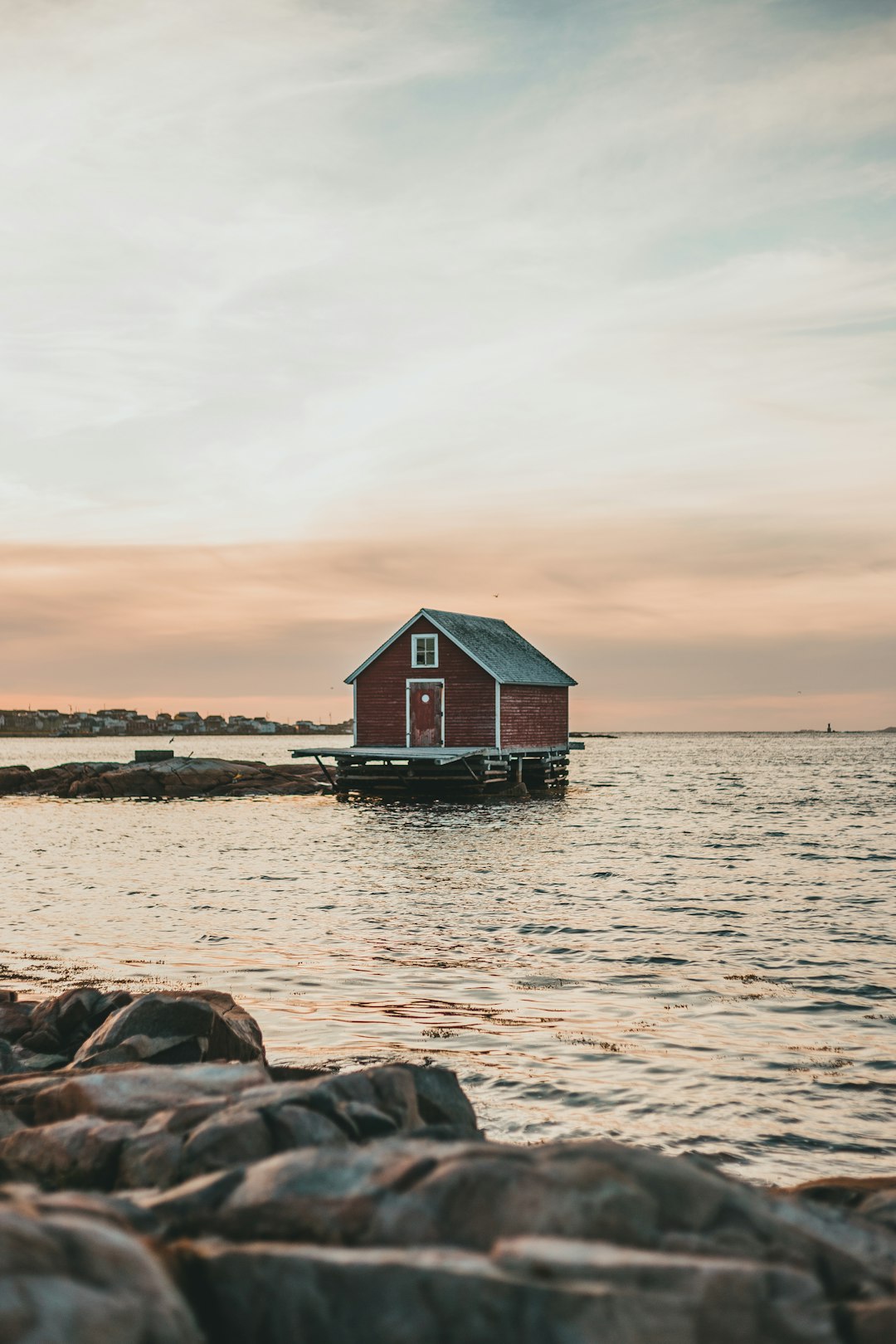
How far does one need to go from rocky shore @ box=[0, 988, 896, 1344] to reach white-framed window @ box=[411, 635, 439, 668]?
1348 inches

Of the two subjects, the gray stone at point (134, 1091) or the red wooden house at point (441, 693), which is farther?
the red wooden house at point (441, 693)

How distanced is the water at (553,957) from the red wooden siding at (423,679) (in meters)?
8.64

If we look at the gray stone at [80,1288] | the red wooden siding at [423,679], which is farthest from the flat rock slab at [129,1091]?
the red wooden siding at [423,679]

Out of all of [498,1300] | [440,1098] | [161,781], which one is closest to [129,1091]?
[440,1098]

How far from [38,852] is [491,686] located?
55.7ft

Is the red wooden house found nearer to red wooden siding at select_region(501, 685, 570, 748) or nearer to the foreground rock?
red wooden siding at select_region(501, 685, 570, 748)

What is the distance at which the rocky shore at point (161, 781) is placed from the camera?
156ft

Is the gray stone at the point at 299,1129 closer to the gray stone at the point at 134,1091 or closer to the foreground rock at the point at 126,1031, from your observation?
the gray stone at the point at 134,1091

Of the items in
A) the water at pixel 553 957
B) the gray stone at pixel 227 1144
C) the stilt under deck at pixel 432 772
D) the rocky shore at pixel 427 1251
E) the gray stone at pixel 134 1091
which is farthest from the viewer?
the stilt under deck at pixel 432 772

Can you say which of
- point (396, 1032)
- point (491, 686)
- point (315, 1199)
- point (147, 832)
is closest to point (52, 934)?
point (396, 1032)

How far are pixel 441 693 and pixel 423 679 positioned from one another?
792 mm

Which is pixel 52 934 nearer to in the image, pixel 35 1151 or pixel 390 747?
pixel 35 1151

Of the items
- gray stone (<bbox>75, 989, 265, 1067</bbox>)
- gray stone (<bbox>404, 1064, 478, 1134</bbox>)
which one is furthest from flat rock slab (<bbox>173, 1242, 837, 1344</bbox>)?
gray stone (<bbox>75, 989, 265, 1067</bbox>)

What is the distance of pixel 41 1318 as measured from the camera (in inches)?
106
